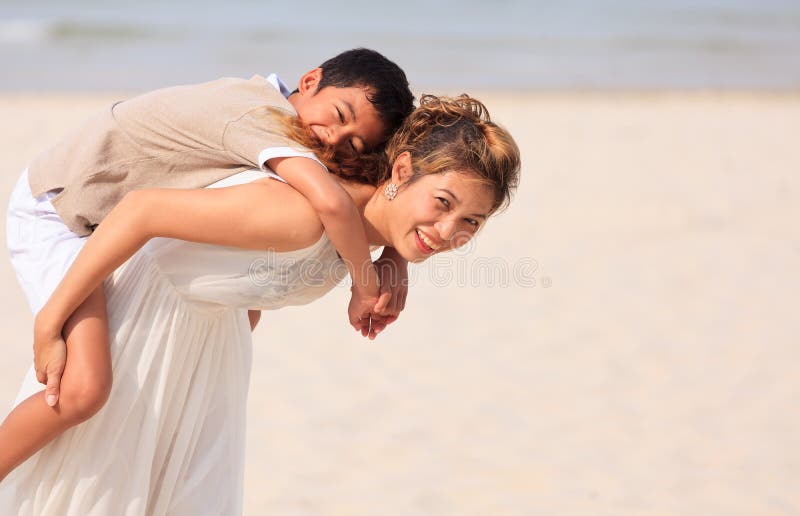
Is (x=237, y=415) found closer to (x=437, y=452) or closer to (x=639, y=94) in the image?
(x=437, y=452)

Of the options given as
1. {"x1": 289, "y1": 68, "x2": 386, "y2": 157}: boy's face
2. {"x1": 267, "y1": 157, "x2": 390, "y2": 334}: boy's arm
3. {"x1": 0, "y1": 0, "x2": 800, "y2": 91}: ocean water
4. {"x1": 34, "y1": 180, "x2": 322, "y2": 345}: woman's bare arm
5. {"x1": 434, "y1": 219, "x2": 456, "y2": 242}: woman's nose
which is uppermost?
{"x1": 0, "y1": 0, "x2": 800, "y2": 91}: ocean water

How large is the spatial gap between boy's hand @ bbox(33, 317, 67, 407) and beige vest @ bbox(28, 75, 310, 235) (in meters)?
0.38

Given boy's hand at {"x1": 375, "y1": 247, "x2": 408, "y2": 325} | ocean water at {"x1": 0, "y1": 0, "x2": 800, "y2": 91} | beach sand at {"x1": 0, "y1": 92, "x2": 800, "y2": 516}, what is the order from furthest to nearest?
1. ocean water at {"x1": 0, "y1": 0, "x2": 800, "y2": 91}
2. beach sand at {"x1": 0, "y1": 92, "x2": 800, "y2": 516}
3. boy's hand at {"x1": 375, "y1": 247, "x2": 408, "y2": 325}

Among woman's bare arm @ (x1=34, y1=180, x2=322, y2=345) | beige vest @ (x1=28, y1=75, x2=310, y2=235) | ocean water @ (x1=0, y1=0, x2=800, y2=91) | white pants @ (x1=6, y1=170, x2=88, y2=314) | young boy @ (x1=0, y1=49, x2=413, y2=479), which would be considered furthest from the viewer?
ocean water @ (x1=0, y1=0, x2=800, y2=91)

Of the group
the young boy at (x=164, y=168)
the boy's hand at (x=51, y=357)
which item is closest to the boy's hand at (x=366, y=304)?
the young boy at (x=164, y=168)

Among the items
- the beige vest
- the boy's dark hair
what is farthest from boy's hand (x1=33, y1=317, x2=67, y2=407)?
the boy's dark hair

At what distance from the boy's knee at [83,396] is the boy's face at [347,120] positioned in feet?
3.14

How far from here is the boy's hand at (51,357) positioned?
9.21 ft

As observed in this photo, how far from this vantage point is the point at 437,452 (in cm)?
552

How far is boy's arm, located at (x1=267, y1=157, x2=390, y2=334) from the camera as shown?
8.91 feet

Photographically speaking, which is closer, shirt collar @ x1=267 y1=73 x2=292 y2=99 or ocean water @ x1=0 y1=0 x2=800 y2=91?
shirt collar @ x1=267 y1=73 x2=292 y2=99

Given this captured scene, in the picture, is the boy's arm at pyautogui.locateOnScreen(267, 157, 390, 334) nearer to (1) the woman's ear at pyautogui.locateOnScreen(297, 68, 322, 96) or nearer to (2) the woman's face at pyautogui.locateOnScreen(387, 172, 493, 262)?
(2) the woman's face at pyautogui.locateOnScreen(387, 172, 493, 262)

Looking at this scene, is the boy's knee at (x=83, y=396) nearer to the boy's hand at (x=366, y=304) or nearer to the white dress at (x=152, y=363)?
the white dress at (x=152, y=363)

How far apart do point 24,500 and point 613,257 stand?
6.56 m
